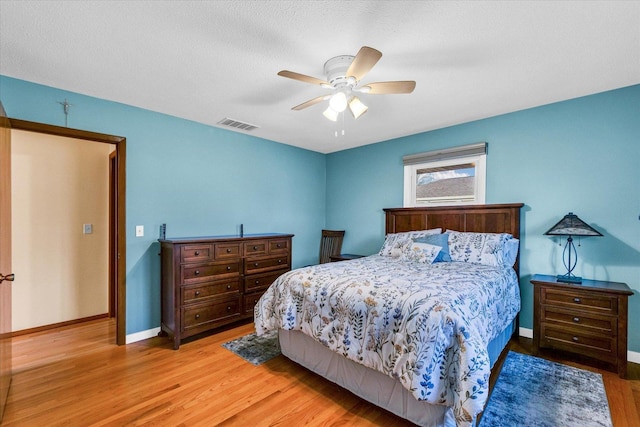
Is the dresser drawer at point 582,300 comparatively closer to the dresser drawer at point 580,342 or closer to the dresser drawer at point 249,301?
the dresser drawer at point 580,342

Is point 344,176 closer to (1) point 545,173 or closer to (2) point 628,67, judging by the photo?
(1) point 545,173

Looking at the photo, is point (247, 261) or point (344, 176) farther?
point (344, 176)

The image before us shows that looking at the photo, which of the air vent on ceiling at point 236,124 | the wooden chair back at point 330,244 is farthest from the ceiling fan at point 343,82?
the wooden chair back at point 330,244

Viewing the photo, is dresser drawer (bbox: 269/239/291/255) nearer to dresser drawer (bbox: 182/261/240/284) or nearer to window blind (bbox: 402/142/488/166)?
dresser drawer (bbox: 182/261/240/284)

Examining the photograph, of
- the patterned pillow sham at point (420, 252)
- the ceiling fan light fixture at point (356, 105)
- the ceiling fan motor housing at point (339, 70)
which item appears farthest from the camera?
the patterned pillow sham at point (420, 252)

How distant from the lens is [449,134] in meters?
3.82

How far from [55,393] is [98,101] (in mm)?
2598

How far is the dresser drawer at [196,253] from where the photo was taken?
9.86 feet

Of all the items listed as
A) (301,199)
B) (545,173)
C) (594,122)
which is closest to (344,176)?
(301,199)

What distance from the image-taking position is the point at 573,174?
2928 millimetres

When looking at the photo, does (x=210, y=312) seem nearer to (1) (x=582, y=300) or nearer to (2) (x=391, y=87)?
(2) (x=391, y=87)

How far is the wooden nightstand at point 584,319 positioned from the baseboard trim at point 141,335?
3.97 m

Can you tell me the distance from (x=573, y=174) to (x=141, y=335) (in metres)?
4.86

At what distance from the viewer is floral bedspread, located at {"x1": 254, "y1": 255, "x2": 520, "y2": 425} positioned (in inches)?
62.2
